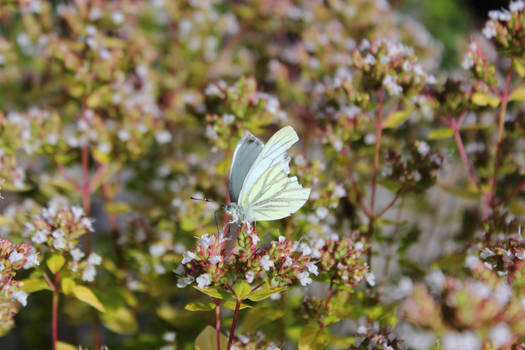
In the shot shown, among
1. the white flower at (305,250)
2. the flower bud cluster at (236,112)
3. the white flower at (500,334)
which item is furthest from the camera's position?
the flower bud cluster at (236,112)

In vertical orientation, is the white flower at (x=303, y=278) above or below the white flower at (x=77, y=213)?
below

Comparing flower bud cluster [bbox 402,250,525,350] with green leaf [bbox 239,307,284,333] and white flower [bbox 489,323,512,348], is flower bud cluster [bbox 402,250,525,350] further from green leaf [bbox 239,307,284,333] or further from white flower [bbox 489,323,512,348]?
green leaf [bbox 239,307,284,333]

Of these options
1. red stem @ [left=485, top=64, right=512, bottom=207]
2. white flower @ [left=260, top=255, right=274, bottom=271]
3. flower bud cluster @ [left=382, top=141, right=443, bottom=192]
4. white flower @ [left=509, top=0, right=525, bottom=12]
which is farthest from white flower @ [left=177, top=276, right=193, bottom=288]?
white flower @ [left=509, top=0, right=525, bottom=12]

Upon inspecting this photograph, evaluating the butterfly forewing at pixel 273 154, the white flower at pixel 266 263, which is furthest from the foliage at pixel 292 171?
the butterfly forewing at pixel 273 154

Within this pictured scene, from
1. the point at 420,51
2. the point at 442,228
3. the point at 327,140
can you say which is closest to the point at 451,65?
the point at 420,51

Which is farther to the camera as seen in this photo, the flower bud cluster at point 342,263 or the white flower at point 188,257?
the flower bud cluster at point 342,263

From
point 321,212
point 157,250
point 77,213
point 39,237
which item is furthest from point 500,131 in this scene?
point 39,237

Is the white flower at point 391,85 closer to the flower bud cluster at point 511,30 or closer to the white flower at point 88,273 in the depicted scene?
the flower bud cluster at point 511,30

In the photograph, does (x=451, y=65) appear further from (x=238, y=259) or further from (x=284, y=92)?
Result: (x=238, y=259)
